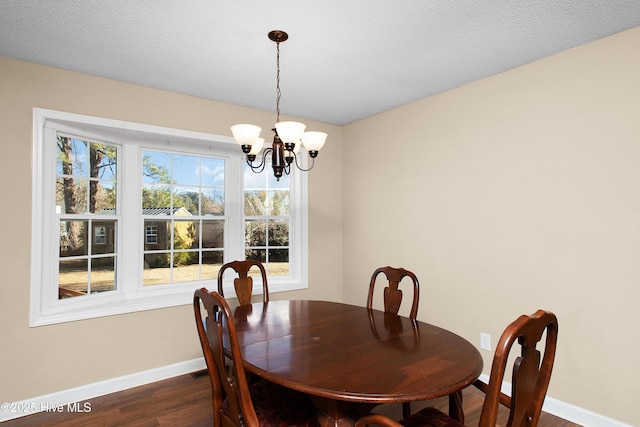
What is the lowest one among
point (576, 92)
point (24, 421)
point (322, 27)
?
point (24, 421)

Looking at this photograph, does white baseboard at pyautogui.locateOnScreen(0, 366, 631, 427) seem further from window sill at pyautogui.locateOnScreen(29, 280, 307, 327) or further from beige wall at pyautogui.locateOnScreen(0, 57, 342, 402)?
window sill at pyautogui.locateOnScreen(29, 280, 307, 327)

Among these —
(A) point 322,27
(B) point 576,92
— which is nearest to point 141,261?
(A) point 322,27

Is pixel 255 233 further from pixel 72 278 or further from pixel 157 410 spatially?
pixel 157 410

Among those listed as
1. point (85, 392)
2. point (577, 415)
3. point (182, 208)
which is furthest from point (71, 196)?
point (577, 415)

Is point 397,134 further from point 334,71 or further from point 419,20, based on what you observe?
point 419,20

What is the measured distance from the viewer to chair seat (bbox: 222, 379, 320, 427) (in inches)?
62.7

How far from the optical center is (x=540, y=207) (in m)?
2.54

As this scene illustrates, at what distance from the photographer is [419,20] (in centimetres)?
202

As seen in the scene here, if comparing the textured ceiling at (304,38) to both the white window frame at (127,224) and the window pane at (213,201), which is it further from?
the window pane at (213,201)

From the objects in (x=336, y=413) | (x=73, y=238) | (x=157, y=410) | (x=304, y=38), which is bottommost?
(x=157, y=410)

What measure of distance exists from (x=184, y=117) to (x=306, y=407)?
2.62 meters

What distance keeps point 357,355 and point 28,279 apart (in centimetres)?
238

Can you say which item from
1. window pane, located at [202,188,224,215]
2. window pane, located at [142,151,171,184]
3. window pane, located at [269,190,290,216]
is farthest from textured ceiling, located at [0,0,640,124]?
window pane, located at [269,190,290,216]

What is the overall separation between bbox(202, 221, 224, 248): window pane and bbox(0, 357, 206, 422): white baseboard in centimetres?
110
